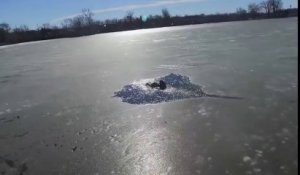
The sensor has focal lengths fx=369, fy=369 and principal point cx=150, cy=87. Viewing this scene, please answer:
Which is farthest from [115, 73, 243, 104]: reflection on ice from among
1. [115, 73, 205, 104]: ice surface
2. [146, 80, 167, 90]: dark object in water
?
[146, 80, 167, 90]: dark object in water

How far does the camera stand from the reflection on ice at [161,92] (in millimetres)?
12725

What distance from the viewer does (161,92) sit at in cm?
1352

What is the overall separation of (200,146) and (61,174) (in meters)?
2.97

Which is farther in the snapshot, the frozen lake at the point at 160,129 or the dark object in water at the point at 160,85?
the dark object in water at the point at 160,85

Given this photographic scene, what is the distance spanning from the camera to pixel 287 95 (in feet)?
37.5

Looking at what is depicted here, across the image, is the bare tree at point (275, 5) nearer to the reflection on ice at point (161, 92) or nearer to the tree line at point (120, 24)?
the tree line at point (120, 24)

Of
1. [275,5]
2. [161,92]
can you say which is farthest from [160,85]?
[275,5]

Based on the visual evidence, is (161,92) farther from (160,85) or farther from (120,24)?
(120,24)

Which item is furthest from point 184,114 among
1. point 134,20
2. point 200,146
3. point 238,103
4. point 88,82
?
point 134,20

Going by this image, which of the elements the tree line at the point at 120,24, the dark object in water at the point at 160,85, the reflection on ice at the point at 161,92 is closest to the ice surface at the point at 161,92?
the reflection on ice at the point at 161,92

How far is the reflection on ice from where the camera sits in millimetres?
12725

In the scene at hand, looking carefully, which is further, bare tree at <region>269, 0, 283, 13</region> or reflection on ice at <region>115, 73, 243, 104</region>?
bare tree at <region>269, 0, 283, 13</region>

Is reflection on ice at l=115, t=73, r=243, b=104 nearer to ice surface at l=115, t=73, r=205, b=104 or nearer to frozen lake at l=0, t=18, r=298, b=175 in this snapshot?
ice surface at l=115, t=73, r=205, b=104

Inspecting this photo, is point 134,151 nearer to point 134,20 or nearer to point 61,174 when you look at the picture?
point 61,174
